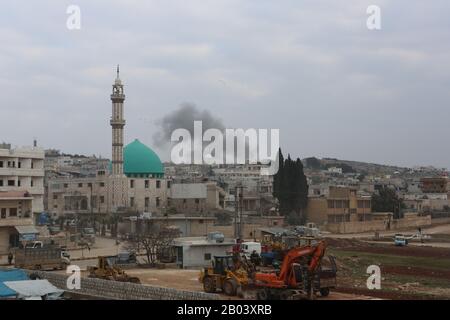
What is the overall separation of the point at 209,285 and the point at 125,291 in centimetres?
276

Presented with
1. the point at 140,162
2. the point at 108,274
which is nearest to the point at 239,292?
the point at 108,274

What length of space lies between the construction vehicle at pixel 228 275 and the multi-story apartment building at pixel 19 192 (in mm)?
18937

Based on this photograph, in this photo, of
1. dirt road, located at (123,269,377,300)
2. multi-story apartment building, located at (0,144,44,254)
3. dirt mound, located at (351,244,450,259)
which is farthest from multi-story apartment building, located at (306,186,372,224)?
dirt road, located at (123,269,377,300)

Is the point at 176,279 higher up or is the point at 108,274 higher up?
the point at 108,274

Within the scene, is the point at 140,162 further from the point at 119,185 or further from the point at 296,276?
the point at 296,276

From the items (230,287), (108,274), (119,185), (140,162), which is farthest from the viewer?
(140,162)

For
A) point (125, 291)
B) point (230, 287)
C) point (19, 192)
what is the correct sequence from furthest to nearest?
point (19, 192)
point (230, 287)
point (125, 291)

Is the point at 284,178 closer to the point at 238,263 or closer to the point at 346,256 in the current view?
the point at 346,256

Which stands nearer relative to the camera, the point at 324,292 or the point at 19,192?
the point at 324,292

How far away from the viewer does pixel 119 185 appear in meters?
63.5

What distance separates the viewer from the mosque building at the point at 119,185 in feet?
203

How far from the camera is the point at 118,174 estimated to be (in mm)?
63406

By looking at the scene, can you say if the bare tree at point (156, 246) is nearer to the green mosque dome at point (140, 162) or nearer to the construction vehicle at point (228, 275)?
the construction vehicle at point (228, 275)
